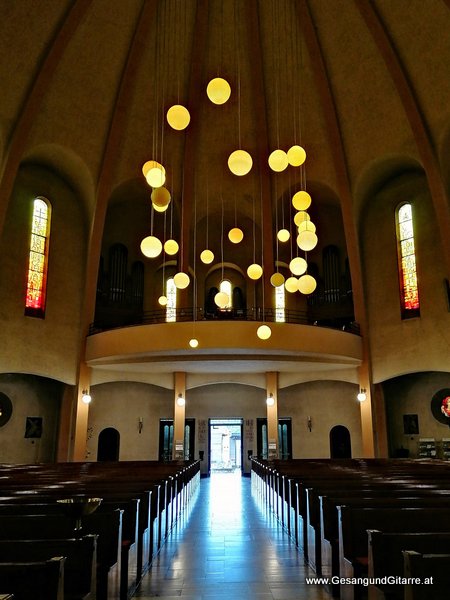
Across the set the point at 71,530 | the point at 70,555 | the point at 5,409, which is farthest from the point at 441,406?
the point at 70,555

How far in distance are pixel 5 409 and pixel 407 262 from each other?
45.1 feet

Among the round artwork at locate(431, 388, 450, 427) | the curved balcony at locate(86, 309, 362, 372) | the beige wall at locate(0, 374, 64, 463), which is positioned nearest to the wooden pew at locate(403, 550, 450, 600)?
the curved balcony at locate(86, 309, 362, 372)

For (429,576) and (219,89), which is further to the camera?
(219,89)

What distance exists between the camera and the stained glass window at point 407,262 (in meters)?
15.9

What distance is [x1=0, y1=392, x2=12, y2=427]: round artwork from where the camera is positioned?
1571cm

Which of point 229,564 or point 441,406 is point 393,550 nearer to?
point 229,564

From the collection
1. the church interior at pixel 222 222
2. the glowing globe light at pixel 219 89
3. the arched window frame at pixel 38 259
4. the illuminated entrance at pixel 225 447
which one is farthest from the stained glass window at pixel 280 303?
the glowing globe light at pixel 219 89

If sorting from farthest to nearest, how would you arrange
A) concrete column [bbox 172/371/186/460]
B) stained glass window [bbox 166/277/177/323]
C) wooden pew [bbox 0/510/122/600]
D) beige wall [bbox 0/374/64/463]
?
stained glass window [bbox 166/277/177/323]
concrete column [bbox 172/371/186/460]
beige wall [bbox 0/374/64/463]
wooden pew [bbox 0/510/122/600]

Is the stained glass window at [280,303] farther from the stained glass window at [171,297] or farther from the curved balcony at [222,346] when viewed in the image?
the stained glass window at [171,297]

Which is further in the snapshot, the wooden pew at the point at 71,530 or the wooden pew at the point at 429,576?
the wooden pew at the point at 71,530

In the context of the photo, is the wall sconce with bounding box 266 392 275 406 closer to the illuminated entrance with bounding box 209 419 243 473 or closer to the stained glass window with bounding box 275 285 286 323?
the stained glass window with bounding box 275 285 286 323

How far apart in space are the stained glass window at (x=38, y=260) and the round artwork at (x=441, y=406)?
13.2 meters

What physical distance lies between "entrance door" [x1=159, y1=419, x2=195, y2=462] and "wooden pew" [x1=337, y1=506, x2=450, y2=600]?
15.8 meters

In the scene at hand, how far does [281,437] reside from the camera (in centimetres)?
1933
